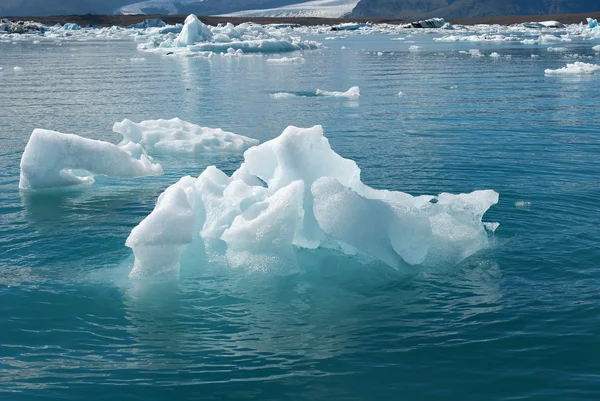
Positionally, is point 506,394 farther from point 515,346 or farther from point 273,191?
point 273,191

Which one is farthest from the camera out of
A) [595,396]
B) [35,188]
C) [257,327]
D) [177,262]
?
[35,188]

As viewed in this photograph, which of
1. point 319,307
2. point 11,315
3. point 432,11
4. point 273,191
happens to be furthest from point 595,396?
point 432,11

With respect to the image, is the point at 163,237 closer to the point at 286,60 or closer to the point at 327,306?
the point at 327,306

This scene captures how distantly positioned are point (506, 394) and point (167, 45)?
47205 mm

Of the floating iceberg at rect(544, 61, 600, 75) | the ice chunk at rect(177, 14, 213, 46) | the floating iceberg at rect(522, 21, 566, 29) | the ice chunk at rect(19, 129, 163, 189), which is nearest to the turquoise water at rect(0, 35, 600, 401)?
the ice chunk at rect(19, 129, 163, 189)

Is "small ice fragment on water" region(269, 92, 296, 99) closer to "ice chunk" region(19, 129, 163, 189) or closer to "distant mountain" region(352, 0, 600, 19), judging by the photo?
"ice chunk" region(19, 129, 163, 189)

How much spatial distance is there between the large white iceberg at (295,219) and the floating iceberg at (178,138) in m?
5.29

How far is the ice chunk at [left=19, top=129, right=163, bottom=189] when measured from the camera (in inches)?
408

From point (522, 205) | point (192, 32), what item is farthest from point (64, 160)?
point (192, 32)

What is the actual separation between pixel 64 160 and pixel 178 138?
3.43m

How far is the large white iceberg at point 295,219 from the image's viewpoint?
6887 mm

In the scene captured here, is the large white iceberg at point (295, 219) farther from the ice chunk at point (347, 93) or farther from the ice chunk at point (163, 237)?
the ice chunk at point (347, 93)

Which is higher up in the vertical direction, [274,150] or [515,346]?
[274,150]

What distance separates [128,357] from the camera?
560 cm
